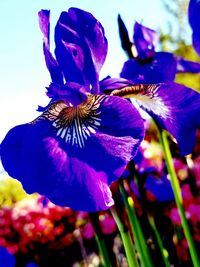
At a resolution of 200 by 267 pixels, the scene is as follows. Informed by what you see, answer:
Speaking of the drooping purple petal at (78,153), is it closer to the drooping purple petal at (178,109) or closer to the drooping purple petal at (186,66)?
the drooping purple petal at (178,109)

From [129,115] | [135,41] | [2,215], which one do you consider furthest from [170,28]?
[129,115]

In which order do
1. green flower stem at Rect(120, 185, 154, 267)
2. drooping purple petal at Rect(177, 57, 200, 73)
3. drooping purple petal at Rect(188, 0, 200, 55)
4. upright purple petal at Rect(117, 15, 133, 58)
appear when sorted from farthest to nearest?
drooping purple petal at Rect(177, 57, 200, 73)
upright purple petal at Rect(117, 15, 133, 58)
drooping purple petal at Rect(188, 0, 200, 55)
green flower stem at Rect(120, 185, 154, 267)

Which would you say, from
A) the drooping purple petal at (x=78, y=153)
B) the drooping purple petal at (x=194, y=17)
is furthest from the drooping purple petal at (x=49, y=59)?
the drooping purple petal at (x=194, y=17)

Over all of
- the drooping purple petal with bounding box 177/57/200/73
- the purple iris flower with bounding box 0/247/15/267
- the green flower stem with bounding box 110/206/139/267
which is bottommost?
the purple iris flower with bounding box 0/247/15/267

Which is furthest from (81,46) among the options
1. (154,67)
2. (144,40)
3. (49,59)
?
(144,40)

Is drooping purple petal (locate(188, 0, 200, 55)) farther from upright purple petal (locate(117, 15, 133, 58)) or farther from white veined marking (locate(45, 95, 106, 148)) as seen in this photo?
white veined marking (locate(45, 95, 106, 148))

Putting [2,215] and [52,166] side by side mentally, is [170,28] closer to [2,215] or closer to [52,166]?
[2,215]

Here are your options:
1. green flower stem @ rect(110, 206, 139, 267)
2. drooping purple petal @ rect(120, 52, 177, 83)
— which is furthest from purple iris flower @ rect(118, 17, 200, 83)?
green flower stem @ rect(110, 206, 139, 267)

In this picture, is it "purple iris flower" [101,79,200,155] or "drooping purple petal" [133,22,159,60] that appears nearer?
"purple iris flower" [101,79,200,155]

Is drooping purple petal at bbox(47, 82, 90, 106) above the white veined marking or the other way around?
above
